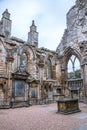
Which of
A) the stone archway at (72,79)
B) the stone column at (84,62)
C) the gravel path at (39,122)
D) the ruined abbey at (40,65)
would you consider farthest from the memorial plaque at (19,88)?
the stone column at (84,62)

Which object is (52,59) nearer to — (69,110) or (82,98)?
(82,98)

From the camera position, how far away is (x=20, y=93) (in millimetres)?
13594

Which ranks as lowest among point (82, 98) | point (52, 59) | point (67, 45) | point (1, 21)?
point (82, 98)

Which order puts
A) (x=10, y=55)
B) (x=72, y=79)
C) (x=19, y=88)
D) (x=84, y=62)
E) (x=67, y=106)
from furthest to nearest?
(x=72, y=79)
(x=84, y=62)
(x=19, y=88)
(x=10, y=55)
(x=67, y=106)

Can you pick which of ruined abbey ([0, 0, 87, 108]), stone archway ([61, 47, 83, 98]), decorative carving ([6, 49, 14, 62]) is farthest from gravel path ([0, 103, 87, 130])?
stone archway ([61, 47, 83, 98])

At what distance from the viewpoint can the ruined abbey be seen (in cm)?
1306

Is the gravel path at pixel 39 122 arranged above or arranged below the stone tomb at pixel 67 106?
below

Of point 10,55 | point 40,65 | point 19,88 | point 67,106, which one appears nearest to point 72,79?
point 40,65

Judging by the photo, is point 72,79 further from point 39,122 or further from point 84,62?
point 39,122

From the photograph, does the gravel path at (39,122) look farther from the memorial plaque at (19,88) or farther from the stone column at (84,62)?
the stone column at (84,62)

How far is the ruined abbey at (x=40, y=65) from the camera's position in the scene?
13.1 m

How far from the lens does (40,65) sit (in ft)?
51.9

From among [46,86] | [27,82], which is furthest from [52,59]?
[27,82]

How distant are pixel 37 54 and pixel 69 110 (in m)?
8.60
